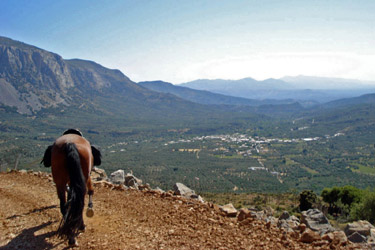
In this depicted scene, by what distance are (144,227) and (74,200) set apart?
1.96m

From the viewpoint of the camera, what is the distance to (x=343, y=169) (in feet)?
302

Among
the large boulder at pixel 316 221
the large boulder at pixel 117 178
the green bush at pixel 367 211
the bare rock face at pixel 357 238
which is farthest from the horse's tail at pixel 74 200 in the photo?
the green bush at pixel 367 211

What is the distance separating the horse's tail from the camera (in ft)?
18.7

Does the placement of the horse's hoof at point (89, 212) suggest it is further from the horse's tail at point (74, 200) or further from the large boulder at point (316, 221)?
the large boulder at point (316, 221)

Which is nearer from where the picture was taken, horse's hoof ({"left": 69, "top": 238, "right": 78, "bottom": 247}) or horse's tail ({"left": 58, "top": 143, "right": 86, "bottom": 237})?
horse's tail ({"left": 58, "top": 143, "right": 86, "bottom": 237})

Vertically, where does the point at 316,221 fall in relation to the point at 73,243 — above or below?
below

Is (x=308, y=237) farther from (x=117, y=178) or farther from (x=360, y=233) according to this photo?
(x=117, y=178)

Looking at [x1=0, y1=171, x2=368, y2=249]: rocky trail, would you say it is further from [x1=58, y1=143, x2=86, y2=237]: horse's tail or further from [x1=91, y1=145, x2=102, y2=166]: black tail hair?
[x1=91, y1=145, x2=102, y2=166]: black tail hair

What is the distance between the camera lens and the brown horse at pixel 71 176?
18.8 feet

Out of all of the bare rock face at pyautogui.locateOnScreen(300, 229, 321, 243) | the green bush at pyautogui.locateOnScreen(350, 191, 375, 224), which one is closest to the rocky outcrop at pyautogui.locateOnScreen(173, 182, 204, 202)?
the bare rock face at pyautogui.locateOnScreen(300, 229, 321, 243)

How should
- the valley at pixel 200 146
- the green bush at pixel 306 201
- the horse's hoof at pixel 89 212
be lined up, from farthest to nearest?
the valley at pixel 200 146, the green bush at pixel 306 201, the horse's hoof at pixel 89 212

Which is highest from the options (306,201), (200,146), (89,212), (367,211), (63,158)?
(63,158)

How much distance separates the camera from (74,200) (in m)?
5.70

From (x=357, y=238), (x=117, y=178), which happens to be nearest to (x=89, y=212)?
(x=117, y=178)
